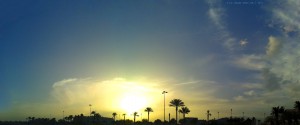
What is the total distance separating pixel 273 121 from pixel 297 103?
3536cm

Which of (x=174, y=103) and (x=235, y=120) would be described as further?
(x=235, y=120)

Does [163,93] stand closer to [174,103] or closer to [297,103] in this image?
[174,103]

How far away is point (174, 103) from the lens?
495 feet

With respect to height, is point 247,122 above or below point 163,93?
below

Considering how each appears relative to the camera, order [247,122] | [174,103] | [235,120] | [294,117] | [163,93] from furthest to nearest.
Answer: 1. [247,122]
2. [235,120]
3. [174,103]
4. [163,93]
5. [294,117]

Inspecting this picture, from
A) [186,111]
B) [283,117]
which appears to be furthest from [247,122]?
[283,117]

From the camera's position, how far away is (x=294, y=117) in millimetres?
113875

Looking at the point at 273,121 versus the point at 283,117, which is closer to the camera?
the point at 283,117

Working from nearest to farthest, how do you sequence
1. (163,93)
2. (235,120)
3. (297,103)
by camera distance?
(297,103) < (163,93) < (235,120)

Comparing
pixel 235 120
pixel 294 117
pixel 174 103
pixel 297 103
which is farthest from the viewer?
pixel 235 120

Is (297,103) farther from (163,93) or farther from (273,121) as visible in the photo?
(163,93)

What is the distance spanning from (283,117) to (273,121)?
17.2m

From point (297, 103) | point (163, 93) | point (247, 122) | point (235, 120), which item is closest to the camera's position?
point (297, 103)

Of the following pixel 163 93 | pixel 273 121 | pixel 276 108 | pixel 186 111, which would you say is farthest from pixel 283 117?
pixel 186 111
